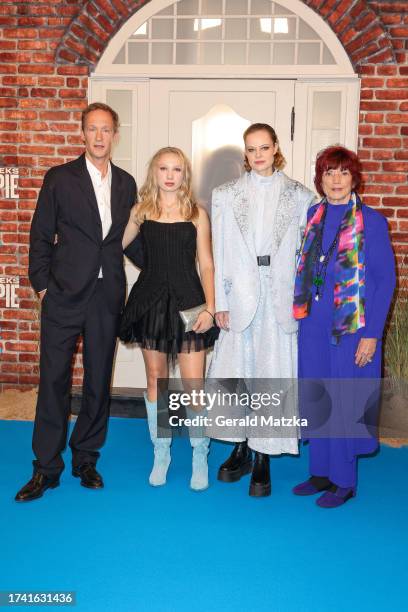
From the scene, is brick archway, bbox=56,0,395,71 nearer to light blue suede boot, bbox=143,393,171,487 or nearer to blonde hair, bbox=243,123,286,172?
blonde hair, bbox=243,123,286,172

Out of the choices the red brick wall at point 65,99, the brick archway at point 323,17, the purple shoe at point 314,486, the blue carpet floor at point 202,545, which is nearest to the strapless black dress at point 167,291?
the blue carpet floor at point 202,545

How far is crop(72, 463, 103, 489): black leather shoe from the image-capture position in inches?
129

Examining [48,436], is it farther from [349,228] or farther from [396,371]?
[396,371]

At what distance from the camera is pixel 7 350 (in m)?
5.02

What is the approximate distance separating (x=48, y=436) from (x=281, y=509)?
45.9 inches

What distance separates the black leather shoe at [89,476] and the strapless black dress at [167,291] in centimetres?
71

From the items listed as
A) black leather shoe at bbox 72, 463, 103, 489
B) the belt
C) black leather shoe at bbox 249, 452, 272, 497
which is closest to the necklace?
the belt

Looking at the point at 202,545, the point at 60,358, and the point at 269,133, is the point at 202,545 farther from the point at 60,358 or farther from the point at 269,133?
the point at 269,133

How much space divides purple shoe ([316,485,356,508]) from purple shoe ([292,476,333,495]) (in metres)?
0.09

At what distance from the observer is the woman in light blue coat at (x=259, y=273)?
3.10 meters

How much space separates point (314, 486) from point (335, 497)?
172 mm

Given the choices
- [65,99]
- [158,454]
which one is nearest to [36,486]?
[158,454]

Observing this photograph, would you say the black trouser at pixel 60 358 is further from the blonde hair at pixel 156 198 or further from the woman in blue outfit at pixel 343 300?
the woman in blue outfit at pixel 343 300

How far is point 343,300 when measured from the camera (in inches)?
119
